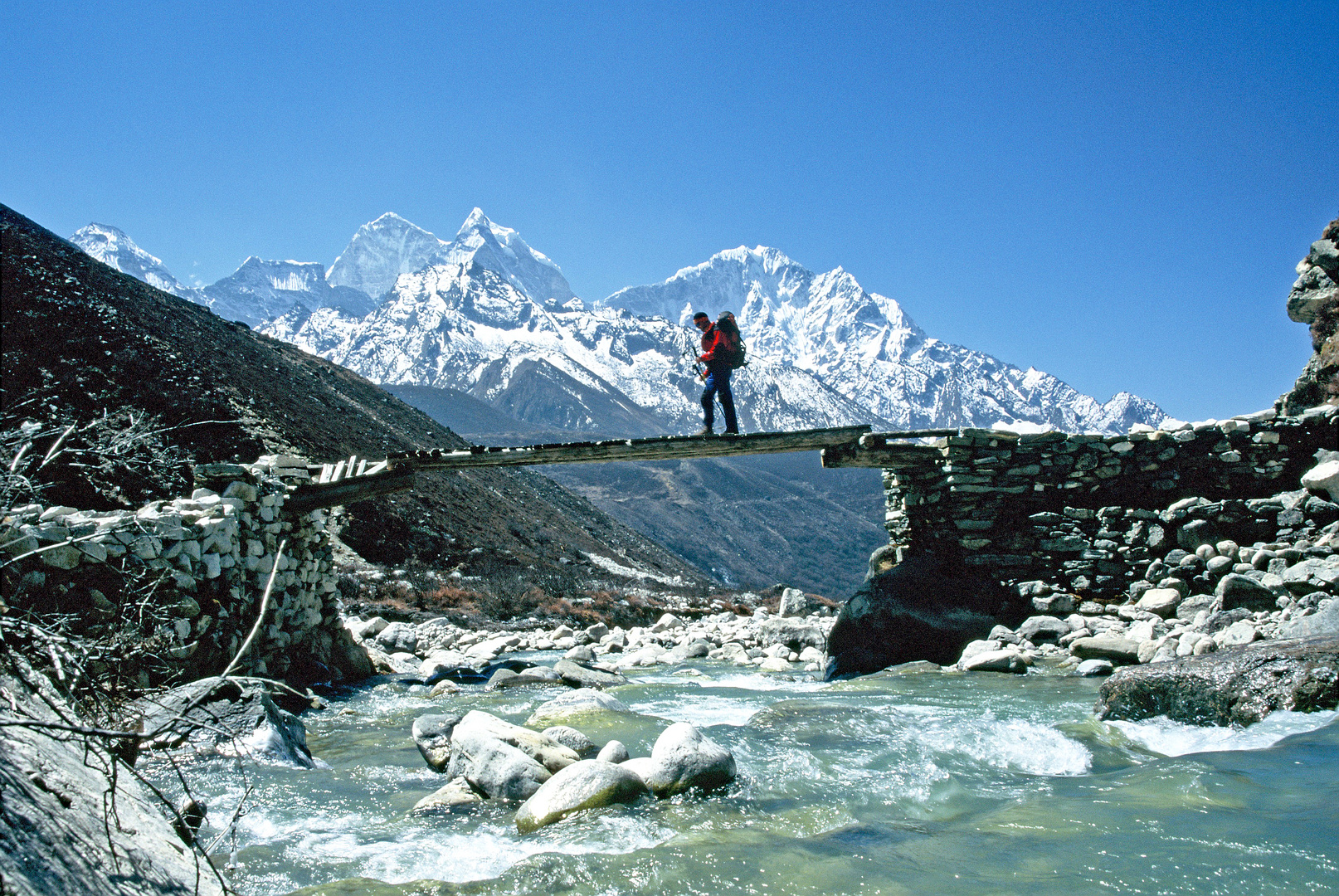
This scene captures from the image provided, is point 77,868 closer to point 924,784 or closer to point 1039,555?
point 924,784

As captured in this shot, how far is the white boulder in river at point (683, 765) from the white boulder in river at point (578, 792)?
0.13m

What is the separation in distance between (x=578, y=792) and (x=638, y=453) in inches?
279

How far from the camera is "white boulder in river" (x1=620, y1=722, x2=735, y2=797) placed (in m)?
4.92

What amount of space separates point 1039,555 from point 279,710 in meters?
9.87

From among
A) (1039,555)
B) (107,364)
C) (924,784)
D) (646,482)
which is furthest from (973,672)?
(646,482)

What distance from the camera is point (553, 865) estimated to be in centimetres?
386

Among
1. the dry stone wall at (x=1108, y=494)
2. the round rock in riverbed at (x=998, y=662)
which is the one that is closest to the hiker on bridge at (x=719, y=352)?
the dry stone wall at (x=1108, y=494)

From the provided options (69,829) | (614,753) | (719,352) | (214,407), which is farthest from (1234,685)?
(214,407)

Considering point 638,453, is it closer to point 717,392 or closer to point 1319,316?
point 717,392

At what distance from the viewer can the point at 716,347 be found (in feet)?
35.6

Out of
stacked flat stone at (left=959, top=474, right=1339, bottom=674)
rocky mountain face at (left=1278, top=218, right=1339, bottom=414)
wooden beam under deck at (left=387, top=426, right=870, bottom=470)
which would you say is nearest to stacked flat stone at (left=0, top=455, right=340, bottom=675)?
wooden beam under deck at (left=387, top=426, right=870, bottom=470)

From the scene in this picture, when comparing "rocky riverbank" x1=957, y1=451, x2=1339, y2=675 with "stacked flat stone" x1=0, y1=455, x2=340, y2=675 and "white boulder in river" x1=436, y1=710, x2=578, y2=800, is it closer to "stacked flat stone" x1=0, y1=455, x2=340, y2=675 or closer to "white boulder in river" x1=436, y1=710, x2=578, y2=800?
"white boulder in river" x1=436, y1=710, x2=578, y2=800

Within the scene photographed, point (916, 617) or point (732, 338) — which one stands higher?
point (732, 338)

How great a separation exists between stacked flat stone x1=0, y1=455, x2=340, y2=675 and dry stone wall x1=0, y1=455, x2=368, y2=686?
1cm
